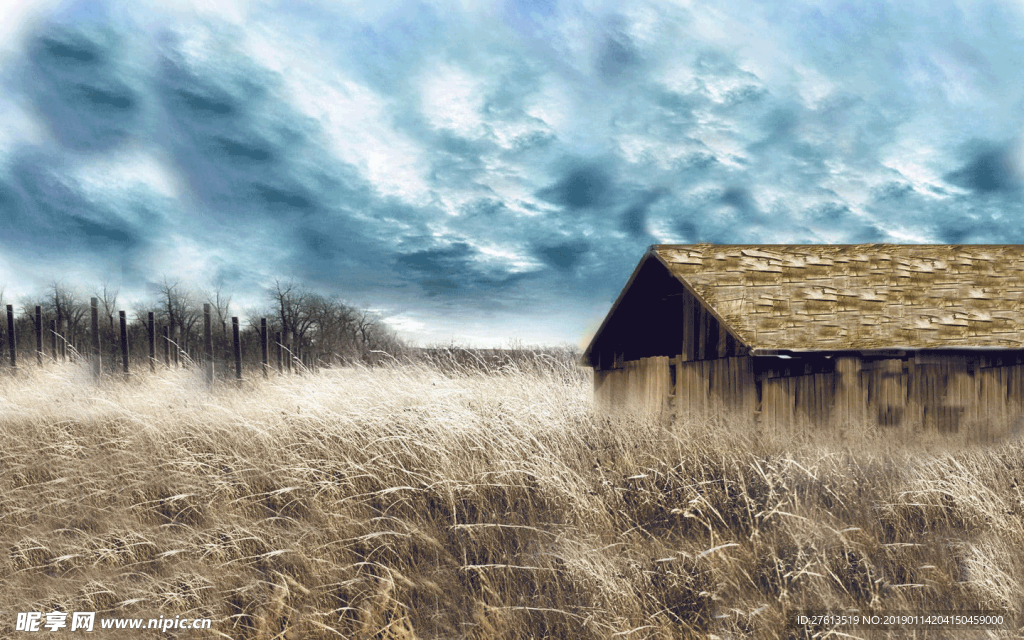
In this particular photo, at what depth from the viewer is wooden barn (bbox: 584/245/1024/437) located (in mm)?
7203

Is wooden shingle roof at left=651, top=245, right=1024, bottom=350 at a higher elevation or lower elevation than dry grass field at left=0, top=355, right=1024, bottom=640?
higher

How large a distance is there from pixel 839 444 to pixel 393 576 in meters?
5.49

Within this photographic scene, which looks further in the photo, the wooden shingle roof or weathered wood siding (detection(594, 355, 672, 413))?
weathered wood siding (detection(594, 355, 672, 413))

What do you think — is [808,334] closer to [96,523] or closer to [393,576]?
[393,576]

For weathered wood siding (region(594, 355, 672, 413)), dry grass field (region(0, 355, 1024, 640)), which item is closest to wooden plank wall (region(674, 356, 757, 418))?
weathered wood siding (region(594, 355, 672, 413))

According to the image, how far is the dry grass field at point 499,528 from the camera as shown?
3.46 m

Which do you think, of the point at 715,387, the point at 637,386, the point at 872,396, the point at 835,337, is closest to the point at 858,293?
the point at 835,337

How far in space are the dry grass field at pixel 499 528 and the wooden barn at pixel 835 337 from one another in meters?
0.62

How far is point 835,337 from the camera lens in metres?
7.23

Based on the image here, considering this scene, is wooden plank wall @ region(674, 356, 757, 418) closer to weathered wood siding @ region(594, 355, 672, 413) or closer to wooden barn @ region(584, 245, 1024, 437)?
wooden barn @ region(584, 245, 1024, 437)

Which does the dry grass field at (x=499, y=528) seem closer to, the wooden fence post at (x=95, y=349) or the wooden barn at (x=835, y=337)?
the wooden barn at (x=835, y=337)

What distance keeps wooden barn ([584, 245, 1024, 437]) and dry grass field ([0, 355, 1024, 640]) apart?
2.05 feet

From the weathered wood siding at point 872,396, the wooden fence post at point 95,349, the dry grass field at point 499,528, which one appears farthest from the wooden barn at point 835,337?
the wooden fence post at point 95,349

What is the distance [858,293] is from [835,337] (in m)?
1.30
